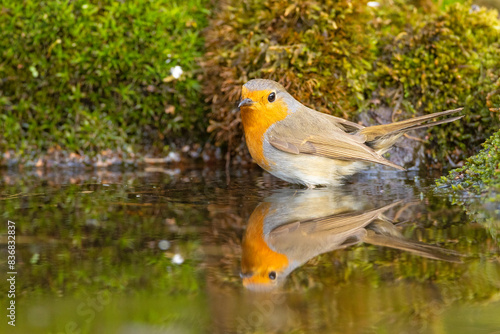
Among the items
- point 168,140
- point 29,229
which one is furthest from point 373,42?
point 29,229

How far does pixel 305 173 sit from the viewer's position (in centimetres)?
428

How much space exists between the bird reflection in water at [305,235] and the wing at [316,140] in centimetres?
55

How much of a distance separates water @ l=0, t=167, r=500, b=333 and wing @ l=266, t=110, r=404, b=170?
0.39 metres

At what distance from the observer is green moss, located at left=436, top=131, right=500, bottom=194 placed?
345 cm

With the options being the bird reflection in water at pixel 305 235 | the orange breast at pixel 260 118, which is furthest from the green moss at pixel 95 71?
the bird reflection in water at pixel 305 235

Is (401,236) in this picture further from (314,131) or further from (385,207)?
(314,131)

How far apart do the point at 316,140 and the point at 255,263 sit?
2.14 m

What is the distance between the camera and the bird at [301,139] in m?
4.19

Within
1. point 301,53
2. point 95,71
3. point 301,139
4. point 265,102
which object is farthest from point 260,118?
point 95,71

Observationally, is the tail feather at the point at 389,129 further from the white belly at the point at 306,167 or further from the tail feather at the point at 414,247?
the tail feather at the point at 414,247

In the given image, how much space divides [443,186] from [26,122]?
15.4 feet

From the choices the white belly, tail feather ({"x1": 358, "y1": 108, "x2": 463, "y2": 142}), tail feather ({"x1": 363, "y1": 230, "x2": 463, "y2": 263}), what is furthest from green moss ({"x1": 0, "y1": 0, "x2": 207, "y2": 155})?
tail feather ({"x1": 363, "y1": 230, "x2": 463, "y2": 263})

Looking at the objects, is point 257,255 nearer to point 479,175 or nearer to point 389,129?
point 479,175

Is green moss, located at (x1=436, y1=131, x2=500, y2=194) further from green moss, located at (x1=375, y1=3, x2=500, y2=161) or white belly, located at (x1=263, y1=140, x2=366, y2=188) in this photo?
green moss, located at (x1=375, y1=3, x2=500, y2=161)
